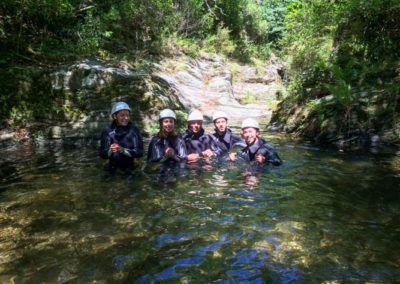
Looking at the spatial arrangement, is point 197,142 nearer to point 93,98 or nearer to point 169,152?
point 169,152

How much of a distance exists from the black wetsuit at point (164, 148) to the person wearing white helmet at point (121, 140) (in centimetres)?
28

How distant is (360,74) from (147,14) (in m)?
13.8

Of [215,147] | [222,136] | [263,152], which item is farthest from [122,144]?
[263,152]

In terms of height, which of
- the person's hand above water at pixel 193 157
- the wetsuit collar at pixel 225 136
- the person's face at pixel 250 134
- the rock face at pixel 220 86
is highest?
the rock face at pixel 220 86

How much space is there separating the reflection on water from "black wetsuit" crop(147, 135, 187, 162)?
0.61 meters

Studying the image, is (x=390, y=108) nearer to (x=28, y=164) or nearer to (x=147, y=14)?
(x=28, y=164)

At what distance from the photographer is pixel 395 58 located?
13281mm

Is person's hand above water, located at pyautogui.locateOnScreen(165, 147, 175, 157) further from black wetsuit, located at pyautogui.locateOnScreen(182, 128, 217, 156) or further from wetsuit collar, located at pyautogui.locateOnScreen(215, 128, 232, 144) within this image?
wetsuit collar, located at pyautogui.locateOnScreen(215, 128, 232, 144)

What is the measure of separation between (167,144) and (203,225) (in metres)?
4.09

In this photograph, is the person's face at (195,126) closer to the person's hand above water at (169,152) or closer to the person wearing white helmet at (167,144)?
the person wearing white helmet at (167,144)

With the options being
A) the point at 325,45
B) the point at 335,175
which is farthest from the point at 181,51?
the point at 335,175

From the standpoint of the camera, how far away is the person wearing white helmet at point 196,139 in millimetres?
9805

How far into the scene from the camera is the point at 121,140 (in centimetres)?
916

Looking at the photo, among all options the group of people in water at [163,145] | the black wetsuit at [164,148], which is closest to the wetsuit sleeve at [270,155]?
the group of people in water at [163,145]
